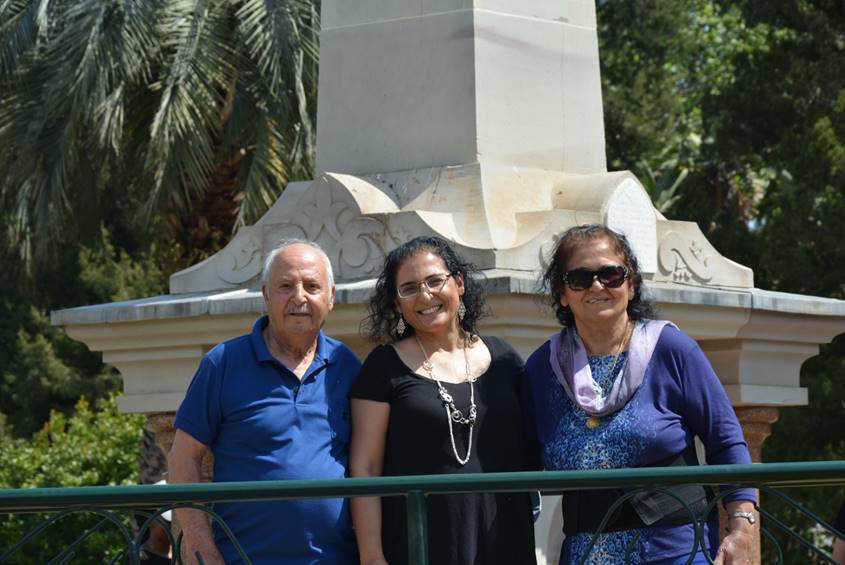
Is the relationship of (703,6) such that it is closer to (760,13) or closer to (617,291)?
(760,13)

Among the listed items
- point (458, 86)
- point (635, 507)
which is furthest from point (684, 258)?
point (635, 507)

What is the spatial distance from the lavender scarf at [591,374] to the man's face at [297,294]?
24.4 inches

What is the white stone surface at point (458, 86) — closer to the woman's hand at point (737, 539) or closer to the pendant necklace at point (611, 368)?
the pendant necklace at point (611, 368)

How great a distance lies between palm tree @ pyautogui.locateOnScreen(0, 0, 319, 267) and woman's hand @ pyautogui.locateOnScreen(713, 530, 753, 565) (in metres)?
10.4

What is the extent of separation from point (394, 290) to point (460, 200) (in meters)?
1.84

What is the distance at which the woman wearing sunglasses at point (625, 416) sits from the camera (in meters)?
4.30

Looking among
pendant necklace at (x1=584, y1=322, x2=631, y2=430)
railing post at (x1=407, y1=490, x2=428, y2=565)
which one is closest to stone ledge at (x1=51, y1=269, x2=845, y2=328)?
pendant necklace at (x1=584, y1=322, x2=631, y2=430)

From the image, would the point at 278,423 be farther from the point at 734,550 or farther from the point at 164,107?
the point at 164,107

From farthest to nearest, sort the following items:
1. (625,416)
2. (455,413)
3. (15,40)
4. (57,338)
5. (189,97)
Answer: (57,338), (15,40), (189,97), (455,413), (625,416)

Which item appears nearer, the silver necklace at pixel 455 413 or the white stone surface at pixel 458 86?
the silver necklace at pixel 455 413

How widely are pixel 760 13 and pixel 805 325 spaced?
12578 mm

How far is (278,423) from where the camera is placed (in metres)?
4.48

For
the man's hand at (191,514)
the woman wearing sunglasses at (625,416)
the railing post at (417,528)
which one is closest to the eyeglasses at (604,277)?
the woman wearing sunglasses at (625,416)

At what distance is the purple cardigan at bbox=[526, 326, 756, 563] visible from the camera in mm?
4328
